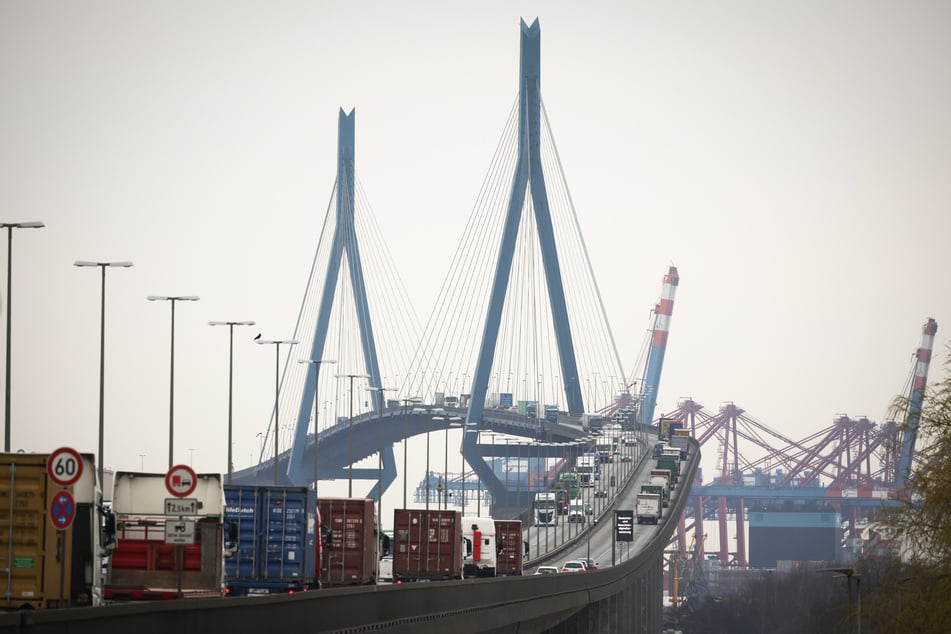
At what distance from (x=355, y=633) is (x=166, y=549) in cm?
458

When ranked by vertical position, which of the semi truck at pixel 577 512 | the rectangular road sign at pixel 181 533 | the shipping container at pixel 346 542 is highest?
the rectangular road sign at pixel 181 533

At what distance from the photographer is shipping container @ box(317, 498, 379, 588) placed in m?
42.1

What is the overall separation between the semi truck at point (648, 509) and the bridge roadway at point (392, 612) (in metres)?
59.6

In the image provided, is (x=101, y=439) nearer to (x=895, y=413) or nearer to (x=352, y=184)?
(x=895, y=413)

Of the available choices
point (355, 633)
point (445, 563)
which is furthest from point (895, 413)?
point (445, 563)

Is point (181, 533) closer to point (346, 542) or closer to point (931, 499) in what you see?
point (931, 499)

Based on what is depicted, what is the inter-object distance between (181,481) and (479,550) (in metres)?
38.2

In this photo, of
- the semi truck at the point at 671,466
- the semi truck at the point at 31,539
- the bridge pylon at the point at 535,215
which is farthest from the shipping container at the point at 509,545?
the semi truck at the point at 671,466

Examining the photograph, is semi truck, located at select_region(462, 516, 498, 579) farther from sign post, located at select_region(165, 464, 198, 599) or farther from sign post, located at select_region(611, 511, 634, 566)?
sign post, located at select_region(611, 511, 634, 566)

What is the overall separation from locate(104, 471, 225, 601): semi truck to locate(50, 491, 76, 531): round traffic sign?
8917 millimetres

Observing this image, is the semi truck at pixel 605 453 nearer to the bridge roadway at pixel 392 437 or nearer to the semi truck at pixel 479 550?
the bridge roadway at pixel 392 437

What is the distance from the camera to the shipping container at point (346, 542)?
42094 millimetres

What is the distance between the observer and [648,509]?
139750mm

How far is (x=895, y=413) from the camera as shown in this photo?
31.9 metres
